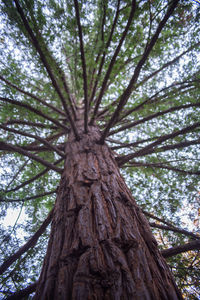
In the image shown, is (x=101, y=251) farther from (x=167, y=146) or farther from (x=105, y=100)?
(x=105, y=100)

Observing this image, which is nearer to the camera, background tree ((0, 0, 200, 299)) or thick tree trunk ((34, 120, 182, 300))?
thick tree trunk ((34, 120, 182, 300))

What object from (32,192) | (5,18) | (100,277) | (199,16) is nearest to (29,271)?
(32,192)

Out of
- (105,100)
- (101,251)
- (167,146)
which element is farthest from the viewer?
(105,100)

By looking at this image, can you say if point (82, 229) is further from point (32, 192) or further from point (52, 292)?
point (32, 192)

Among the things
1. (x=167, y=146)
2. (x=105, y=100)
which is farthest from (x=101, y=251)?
(x=105, y=100)

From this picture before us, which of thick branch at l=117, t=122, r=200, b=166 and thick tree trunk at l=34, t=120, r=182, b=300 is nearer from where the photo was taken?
thick tree trunk at l=34, t=120, r=182, b=300

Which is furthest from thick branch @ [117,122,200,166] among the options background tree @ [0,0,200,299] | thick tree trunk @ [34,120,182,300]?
thick tree trunk @ [34,120,182,300]

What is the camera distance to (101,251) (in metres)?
1.05

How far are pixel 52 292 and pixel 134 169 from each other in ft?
10.2

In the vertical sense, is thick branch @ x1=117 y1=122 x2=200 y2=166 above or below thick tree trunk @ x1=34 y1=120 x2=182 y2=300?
above

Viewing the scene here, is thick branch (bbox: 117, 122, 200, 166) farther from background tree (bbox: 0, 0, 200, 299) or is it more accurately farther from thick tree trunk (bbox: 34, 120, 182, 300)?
thick tree trunk (bbox: 34, 120, 182, 300)

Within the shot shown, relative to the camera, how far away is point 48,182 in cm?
382

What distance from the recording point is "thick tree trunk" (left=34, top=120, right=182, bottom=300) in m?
0.89

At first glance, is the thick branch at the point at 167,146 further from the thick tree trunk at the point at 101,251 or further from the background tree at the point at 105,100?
the thick tree trunk at the point at 101,251
